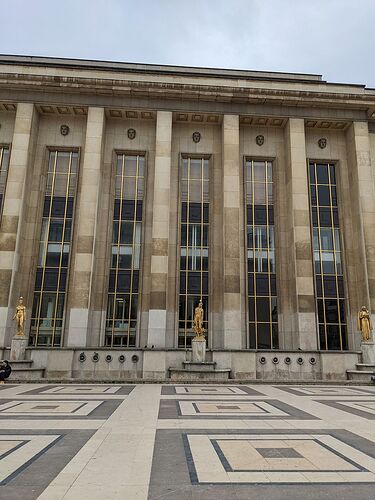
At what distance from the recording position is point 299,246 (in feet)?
92.0

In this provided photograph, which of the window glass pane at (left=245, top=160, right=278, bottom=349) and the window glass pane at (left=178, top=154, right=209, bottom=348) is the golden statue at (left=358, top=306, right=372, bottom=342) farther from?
the window glass pane at (left=178, top=154, right=209, bottom=348)

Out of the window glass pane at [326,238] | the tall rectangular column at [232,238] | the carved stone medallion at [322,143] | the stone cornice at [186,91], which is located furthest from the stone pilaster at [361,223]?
the tall rectangular column at [232,238]

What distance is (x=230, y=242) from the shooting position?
2762cm

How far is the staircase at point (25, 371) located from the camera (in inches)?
813

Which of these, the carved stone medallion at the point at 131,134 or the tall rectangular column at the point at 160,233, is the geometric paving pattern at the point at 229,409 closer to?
the tall rectangular column at the point at 160,233

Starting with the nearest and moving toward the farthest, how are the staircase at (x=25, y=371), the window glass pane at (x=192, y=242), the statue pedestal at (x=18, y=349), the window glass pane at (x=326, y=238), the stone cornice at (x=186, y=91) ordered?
the staircase at (x=25, y=371) < the statue pedestal at (x=18, y=349) < the window glass pane at (x=192, y=242) < the stone cornice at (x=186, y=91) < the window glass pane at (x=326, y=238)

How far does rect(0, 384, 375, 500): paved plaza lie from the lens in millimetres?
4961

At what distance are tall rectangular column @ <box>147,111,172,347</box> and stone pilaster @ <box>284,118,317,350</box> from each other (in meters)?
9.33

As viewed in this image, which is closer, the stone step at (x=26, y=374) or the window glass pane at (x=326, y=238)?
the stone step at (x=26, y=374)

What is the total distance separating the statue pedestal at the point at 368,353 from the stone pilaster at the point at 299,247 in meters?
3.35

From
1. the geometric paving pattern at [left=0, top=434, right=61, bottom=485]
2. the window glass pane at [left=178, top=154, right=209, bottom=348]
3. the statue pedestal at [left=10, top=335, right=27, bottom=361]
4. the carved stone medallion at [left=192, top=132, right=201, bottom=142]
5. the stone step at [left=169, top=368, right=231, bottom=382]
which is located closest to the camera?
the geometric paving pattern at [left=0, top=434, right=61, bottom=485]

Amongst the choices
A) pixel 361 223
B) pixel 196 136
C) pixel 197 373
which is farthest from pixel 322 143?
pixel 197 373

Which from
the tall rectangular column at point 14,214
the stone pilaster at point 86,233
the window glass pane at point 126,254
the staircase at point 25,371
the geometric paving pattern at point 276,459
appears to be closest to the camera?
the geometric paving pattern at point 276,459

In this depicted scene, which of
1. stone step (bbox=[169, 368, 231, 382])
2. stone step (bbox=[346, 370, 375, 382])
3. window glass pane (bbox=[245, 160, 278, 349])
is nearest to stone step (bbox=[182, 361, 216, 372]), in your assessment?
stone step (bbox=[169, 368, 231, 382])
